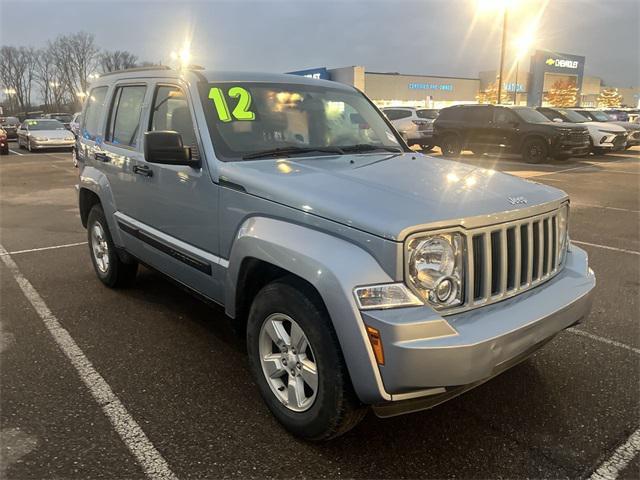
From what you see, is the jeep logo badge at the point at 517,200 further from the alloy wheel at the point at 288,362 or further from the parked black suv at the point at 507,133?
the parked black suv at the point at 507,133

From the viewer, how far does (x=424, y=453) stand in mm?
2699

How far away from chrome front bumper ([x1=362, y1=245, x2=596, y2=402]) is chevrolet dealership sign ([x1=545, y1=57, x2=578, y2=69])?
225 ft

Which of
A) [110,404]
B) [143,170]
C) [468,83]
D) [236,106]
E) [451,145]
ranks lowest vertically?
[110,404]

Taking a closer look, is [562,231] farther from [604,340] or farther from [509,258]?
[604,340]

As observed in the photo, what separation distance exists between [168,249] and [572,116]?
795 inches

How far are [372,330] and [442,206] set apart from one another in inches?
27.7

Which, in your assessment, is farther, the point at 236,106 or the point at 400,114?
the point at 400,114

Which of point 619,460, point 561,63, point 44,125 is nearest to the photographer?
point 619,460

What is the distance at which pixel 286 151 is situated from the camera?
3.49 m

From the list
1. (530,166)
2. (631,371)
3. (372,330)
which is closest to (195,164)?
(372,330)

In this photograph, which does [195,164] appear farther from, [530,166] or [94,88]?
[530,166]

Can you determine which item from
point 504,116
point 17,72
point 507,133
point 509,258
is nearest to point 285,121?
point 509,258

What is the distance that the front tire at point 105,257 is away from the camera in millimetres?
4926

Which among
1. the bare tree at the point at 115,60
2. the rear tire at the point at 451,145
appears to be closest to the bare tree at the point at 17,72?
the bare tree at the point at 115,60
